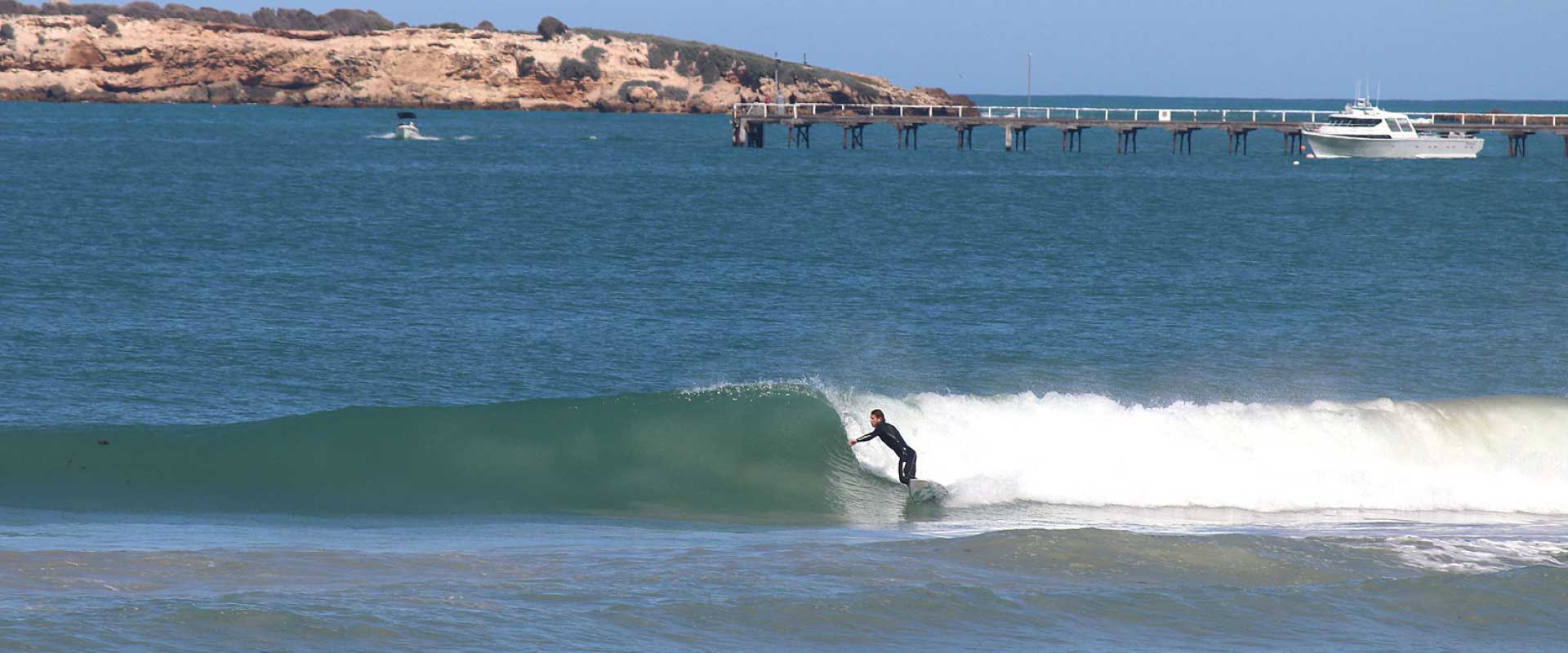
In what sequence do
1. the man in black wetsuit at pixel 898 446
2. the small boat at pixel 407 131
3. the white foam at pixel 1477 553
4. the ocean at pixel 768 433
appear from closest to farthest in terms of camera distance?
the ocean at pixel 768 433 → the white foam at pixel 1477 553 → the man in black wetsuit at pixel 898 446 → the small boat at pixel 407 131

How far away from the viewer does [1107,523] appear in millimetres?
16047

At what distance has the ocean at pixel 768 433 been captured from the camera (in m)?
11.6

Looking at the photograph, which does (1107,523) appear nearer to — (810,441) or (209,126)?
(810,441)

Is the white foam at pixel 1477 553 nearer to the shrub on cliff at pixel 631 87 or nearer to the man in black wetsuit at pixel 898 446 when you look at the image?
the man in black wetsuit at pixel 898 446

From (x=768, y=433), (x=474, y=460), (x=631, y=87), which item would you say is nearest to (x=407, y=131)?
(x=631, y=87)

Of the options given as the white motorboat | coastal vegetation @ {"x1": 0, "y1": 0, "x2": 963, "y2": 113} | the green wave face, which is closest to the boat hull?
the white motorboat

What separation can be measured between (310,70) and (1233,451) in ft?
587

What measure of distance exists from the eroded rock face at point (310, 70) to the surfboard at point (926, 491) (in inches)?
6637

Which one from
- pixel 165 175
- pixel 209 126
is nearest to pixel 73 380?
pixel 165 175

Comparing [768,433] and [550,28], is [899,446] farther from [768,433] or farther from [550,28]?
[550,28]

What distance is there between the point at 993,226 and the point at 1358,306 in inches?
722


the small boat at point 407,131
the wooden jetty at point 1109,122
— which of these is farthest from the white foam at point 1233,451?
the small boat at point 407,131

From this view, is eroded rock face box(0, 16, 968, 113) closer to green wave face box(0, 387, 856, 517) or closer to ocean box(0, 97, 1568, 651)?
ocean box(0, 97, 1568, 651)

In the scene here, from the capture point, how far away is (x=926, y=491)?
17.7m
